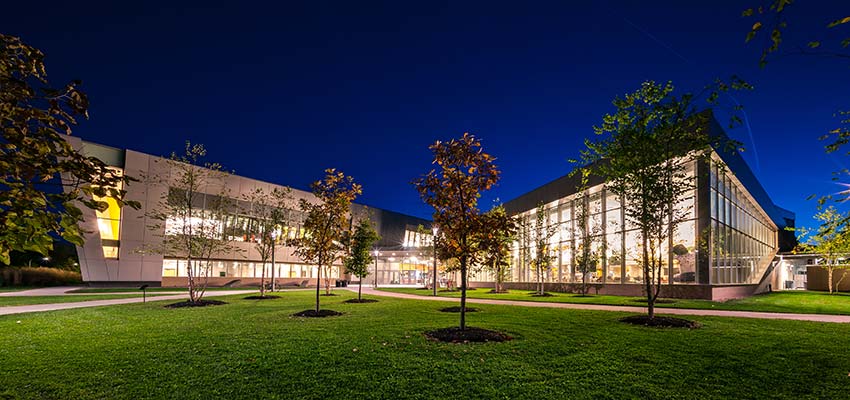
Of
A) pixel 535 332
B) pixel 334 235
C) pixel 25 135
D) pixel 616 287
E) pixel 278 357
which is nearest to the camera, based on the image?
→ pixel 25 135

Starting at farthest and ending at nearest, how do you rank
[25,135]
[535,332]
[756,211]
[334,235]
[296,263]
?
[296,263]
[756,211]
[334,235]
[535,332]
[25,135]

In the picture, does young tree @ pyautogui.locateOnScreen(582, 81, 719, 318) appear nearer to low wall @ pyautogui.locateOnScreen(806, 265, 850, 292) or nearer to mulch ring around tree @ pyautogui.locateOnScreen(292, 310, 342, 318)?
mulch ring around tree @ pyautogui.locateOnScreen(292, 310, 342, 318)

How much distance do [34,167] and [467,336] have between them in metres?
9.71

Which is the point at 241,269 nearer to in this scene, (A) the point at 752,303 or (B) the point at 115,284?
(B) the point at 115,284

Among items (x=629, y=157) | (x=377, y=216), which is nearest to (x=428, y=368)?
(x=629, y=157)

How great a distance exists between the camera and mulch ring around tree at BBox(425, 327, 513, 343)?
Answer: 1098 cm

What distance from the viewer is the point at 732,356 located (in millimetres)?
8914

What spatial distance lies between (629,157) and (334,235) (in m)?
12.2

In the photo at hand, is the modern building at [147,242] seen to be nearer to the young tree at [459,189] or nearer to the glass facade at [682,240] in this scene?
the glass facade at [682,240]

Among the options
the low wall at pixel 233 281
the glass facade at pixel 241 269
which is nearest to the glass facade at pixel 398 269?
the glass facade at pixel 241 269

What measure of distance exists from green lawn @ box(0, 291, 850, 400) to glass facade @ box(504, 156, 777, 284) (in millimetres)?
11454

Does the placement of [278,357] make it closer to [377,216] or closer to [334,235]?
[334,235]

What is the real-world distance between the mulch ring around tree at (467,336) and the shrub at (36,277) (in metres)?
50.6

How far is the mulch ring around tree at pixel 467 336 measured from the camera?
36.0ft
